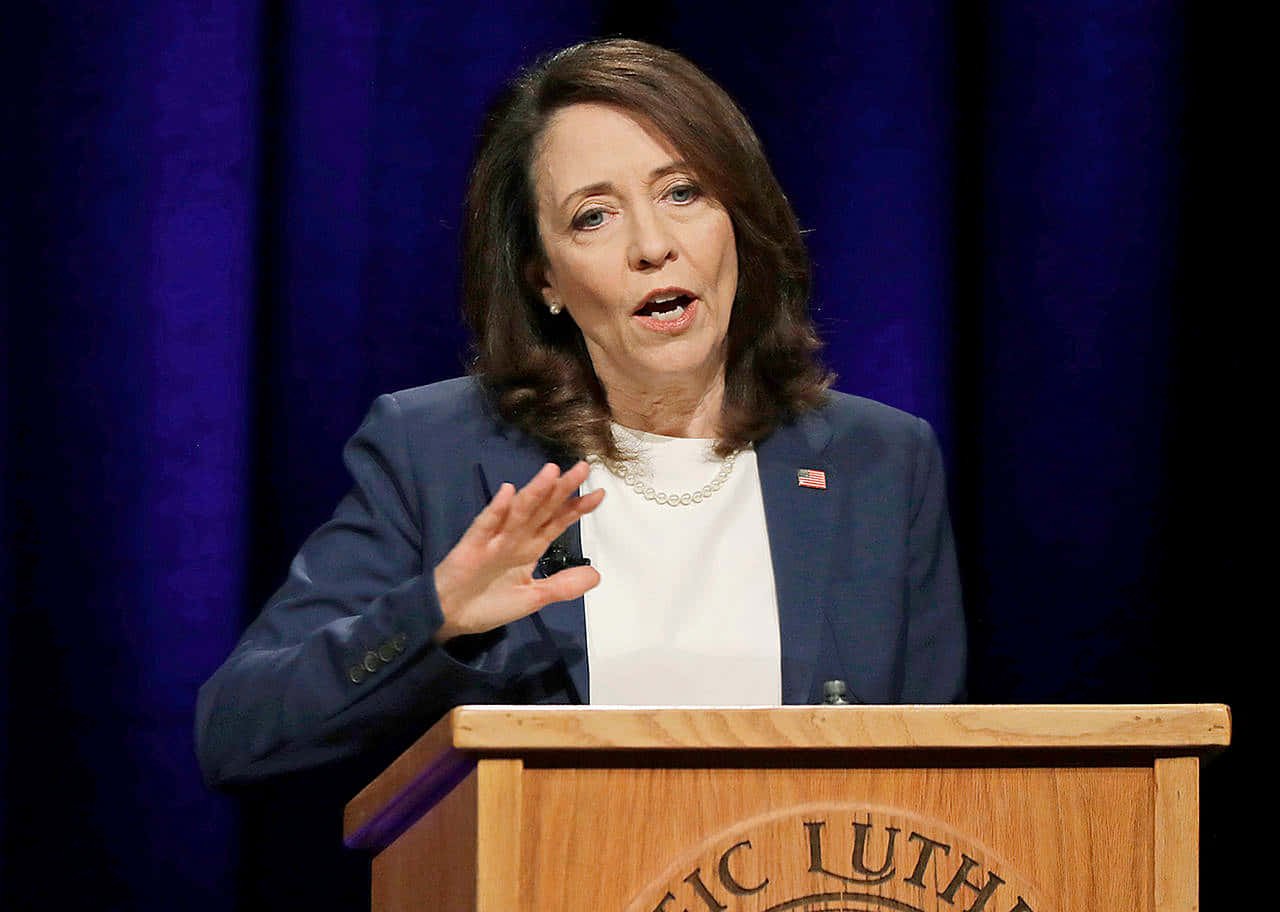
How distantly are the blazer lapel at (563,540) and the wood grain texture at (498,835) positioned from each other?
601mm

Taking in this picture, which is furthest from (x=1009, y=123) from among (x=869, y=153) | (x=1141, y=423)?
(x=1141, y=423)

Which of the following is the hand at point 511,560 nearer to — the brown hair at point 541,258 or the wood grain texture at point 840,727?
the wood grain texture at point 840,727

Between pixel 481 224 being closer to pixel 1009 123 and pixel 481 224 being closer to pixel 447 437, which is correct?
pixel 447 437

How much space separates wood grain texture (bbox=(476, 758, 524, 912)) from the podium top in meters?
0.01

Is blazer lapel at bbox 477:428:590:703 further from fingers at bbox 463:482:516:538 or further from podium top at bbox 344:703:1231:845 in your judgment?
podium top at bbox 344:703:1231:845

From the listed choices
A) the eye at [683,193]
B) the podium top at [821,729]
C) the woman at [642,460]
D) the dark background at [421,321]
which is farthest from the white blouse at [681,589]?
the podium top at [821,729]

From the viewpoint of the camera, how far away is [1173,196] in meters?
2.43

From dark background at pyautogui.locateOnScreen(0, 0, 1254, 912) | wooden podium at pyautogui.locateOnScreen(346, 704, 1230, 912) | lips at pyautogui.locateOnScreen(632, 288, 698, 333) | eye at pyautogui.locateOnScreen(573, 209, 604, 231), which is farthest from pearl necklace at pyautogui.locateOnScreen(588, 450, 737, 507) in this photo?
wooden podium at pyautogui.locateOnScreen(346, 704, 1230, 912)

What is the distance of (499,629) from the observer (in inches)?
69.9

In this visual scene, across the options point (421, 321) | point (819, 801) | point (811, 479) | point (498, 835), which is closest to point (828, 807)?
point (819, 801)

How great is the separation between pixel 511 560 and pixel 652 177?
0.73 metres

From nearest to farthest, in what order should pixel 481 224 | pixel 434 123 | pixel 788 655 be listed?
pixel 788 655 < pixel 481 224 < pixel 434 123

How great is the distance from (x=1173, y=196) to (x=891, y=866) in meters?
1.50

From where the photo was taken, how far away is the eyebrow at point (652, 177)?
6.61 feet
